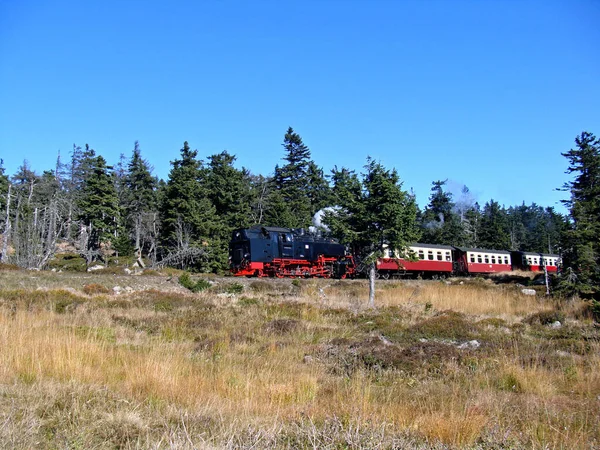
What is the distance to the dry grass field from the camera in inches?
144

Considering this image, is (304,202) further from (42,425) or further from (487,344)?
(42,425)

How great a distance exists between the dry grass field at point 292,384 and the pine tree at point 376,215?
524cm

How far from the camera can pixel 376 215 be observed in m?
17.7

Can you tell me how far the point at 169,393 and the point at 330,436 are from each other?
209cm

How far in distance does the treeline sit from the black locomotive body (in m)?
4.33

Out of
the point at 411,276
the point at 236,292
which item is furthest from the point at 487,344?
the point at 411,276

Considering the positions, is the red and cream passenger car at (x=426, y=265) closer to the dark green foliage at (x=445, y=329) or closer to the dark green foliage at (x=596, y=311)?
the dark green foliage at (x=596, y=311)

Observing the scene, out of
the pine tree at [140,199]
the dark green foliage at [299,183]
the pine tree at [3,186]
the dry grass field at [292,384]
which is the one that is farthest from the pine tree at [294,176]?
the dry grass field at [292,384]

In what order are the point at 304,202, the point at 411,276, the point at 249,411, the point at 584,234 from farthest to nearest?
the point at 304,202, the point at 411,276, the point at 584,234, the point at 249,411

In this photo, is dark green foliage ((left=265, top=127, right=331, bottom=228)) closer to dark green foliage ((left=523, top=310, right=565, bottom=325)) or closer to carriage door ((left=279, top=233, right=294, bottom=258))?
carriage door ((left=279, top=233, right=294, bottom=258))

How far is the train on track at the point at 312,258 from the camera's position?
30.3m

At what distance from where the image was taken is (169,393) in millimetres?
4844

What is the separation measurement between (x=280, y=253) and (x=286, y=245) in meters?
0.80

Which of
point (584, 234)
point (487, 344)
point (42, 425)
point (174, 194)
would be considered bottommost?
point (487, 344)
